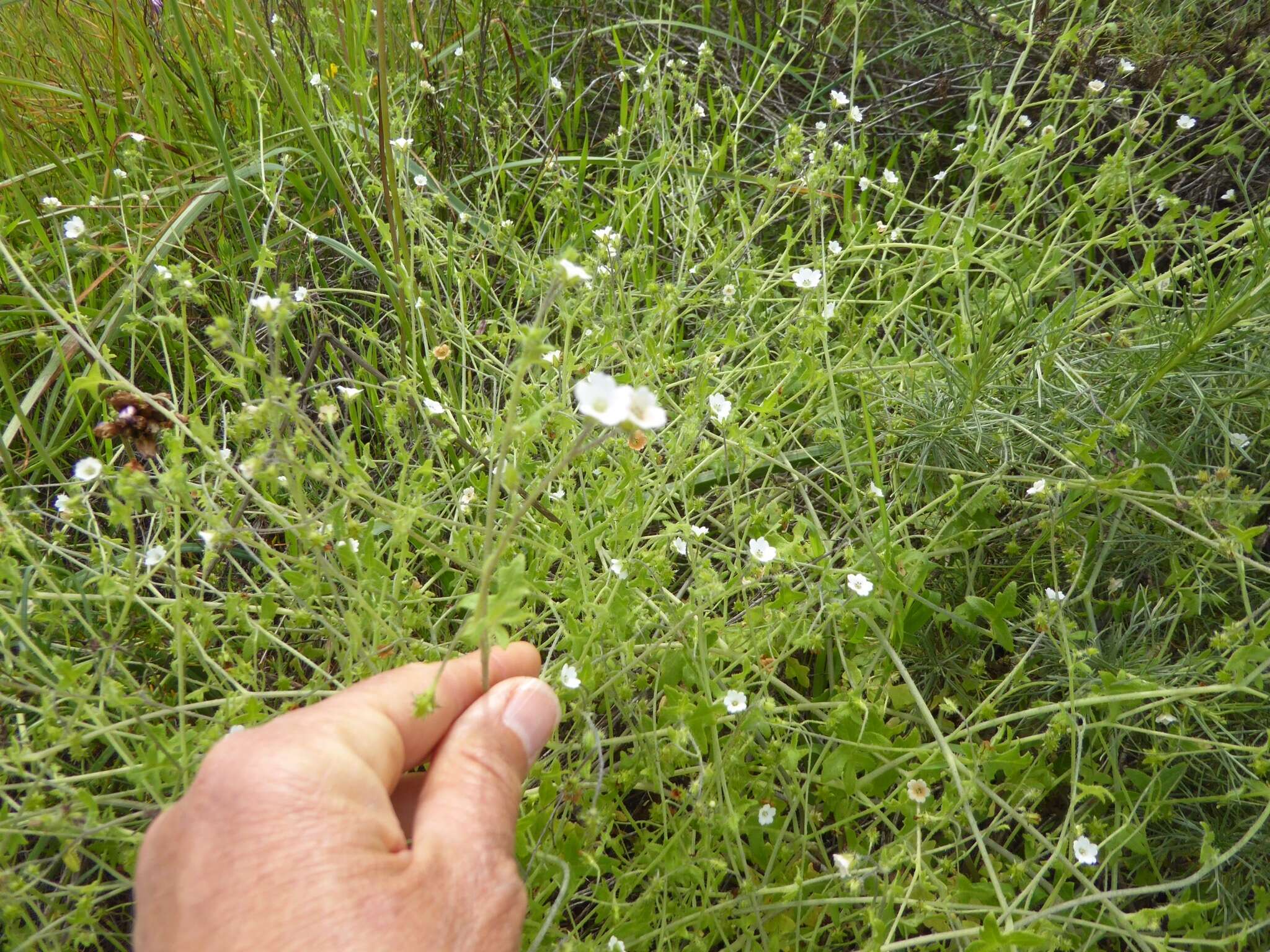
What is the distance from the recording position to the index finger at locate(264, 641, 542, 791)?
112cm

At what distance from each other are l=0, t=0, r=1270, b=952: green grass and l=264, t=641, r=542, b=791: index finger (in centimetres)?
15

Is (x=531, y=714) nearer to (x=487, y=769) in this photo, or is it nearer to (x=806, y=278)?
(x=487, y=769)

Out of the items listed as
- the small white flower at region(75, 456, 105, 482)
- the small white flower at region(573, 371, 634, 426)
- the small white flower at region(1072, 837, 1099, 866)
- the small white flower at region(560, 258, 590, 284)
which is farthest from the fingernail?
the small white flower at region(1072, 837, 1099, 866)

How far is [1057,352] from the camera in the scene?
2.08 metres

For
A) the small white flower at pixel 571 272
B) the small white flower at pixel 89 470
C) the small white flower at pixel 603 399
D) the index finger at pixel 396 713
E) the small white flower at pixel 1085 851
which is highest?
the small white flower at pixel 571 272

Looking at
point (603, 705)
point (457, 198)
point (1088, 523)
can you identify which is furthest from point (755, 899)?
point (457, 198)

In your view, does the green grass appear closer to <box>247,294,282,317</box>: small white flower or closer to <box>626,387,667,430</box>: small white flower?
<box>247,294,282,317</box>: small white flower

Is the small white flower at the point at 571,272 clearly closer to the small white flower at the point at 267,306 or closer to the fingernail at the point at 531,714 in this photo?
the small white flower at the point at 267,306

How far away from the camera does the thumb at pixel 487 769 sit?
44.8 inches

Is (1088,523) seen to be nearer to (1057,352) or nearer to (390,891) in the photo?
(1057,352)

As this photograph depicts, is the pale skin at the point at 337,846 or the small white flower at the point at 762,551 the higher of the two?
the pale skin at the point at 337,846

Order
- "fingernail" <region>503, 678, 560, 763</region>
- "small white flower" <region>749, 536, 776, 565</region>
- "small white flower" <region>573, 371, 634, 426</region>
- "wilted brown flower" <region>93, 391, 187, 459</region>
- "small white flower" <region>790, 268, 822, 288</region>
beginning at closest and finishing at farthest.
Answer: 1. "small white flower" <region>573, 371, 634, 426</region>
2. "fingernail" <region>503, 678, 560, 763</region>
3. "wilted brown flower" <region>93, 391, 187, 459</region>
4. "small white flower" <region>749, 536, 776, 565</region>
5. "small white flower" <region>790, 268, 822, 288</region>

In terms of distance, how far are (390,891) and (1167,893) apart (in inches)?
56.4

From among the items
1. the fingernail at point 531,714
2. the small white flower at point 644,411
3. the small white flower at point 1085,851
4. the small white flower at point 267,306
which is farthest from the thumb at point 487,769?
the small white flower at point 1085,851
